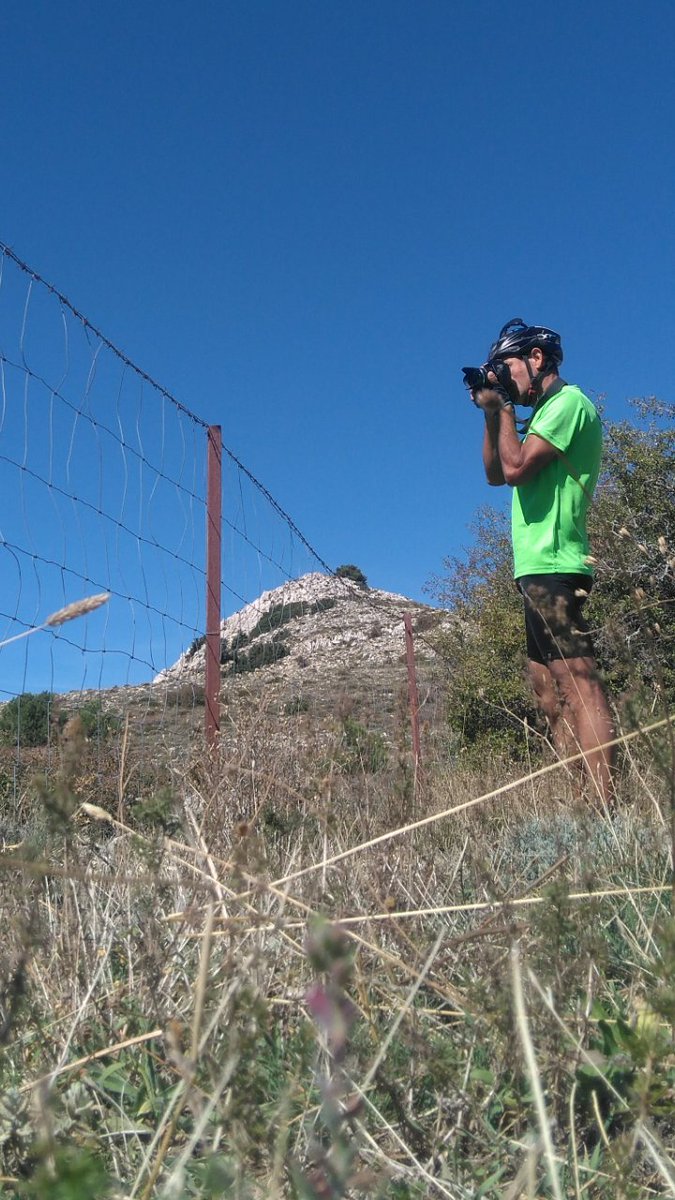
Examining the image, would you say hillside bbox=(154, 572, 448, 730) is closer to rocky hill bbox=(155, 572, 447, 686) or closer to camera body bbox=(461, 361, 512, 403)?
rocky hill bbox=(155, 572, 447, 686)

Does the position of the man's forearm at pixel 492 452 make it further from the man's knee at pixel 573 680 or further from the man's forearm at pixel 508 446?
the man's knee at pixel 573 680

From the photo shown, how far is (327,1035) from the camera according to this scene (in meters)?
1.08

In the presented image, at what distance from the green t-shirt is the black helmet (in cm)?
21

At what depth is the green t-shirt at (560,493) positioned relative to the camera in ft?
11.5

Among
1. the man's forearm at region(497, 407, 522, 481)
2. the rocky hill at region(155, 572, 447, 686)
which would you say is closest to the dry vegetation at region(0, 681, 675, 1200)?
the man's forearm at region(497, 407, 522, 481)

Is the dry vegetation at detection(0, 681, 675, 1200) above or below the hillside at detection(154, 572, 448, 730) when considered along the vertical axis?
below

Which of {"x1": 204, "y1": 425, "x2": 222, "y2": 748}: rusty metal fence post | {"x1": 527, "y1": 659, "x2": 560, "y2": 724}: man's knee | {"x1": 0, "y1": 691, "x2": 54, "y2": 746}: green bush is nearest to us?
{"x1": 527, "y1": 659, "x2": 560, "y2": 724}: man's knee

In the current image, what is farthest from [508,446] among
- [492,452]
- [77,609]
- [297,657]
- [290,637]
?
[290,637]

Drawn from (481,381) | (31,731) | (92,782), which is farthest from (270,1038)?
(31,731)

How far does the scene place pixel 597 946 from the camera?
1.29 metres

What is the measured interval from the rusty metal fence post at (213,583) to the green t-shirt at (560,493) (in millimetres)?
1753

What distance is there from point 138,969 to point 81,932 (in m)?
0.14

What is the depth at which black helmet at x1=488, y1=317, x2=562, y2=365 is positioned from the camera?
375 cm

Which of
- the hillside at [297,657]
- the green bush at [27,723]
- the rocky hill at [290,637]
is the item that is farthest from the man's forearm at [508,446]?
the green bush at [27,723]
